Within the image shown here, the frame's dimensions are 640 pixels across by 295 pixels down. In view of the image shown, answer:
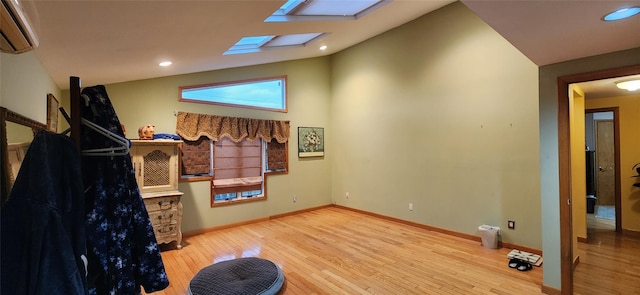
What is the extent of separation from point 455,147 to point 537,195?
120 centimetres

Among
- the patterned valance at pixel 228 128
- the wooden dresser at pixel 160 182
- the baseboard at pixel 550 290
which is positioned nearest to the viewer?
the baseboard at pixel 550 290

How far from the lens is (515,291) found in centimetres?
268

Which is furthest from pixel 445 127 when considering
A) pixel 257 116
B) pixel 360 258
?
pixel 257 116

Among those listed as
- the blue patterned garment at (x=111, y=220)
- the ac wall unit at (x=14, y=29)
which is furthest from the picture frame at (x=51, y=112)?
the ac wall unit at (x=14, y=29)

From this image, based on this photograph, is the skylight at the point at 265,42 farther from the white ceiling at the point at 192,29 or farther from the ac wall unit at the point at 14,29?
the ac wall unit at the point at 14,29

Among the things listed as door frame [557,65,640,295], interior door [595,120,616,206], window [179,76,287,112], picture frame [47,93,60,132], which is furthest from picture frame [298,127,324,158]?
interior door [595,120,616,206]

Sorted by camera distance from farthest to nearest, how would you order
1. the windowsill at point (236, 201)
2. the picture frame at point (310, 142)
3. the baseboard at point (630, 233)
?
1. the picture frame at point (310, 142)
2. the windowsill at point (236, 201)
3. the baseboard at point (630, 233)

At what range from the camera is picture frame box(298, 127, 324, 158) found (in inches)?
233

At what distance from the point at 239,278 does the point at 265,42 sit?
2.94m

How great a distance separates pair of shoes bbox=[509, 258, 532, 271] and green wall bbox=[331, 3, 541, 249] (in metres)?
0.55

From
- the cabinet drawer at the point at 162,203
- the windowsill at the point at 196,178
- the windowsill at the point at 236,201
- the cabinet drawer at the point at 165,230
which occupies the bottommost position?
the cabinet drawer at the point at 165,230

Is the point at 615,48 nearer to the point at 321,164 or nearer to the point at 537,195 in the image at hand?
the point at 537,195

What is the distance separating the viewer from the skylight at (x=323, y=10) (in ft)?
9.14

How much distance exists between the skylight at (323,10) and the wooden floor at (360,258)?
2.72 metres
